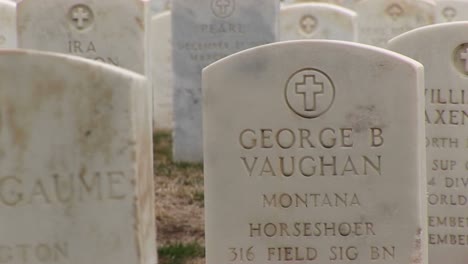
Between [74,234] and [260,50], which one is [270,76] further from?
[74,234]

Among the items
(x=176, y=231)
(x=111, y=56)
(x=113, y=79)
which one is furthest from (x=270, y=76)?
(x=111, y=56)

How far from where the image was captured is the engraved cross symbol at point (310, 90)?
498 centimetres

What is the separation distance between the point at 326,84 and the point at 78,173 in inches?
52.3

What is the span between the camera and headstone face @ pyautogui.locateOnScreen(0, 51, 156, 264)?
12.9 feet

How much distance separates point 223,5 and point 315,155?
482 centimetres

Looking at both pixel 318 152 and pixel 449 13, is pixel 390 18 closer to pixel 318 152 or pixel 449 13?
pixel 449 13

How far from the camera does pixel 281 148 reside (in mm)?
5016

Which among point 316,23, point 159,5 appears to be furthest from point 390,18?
point 159,5

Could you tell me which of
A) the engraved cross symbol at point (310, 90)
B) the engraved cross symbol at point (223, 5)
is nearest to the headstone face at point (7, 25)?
the engraved cross symbol at point (223, 5)

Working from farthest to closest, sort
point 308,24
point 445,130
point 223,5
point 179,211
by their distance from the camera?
point 308,24 → point 223,5 → point 179,211 → point 445,130

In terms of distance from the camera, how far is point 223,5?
973 cm

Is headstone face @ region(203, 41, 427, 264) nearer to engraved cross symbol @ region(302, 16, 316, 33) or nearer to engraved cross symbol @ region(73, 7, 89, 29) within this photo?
engraved cross symbol @ region(73, 7, 89, 29)

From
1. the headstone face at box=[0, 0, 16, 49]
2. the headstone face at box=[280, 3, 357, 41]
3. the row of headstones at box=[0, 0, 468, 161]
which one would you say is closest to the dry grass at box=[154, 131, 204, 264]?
the row of headstones at box=[0, 0, 468, 161]

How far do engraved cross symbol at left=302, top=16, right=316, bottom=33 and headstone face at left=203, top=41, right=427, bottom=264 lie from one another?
243 inches
